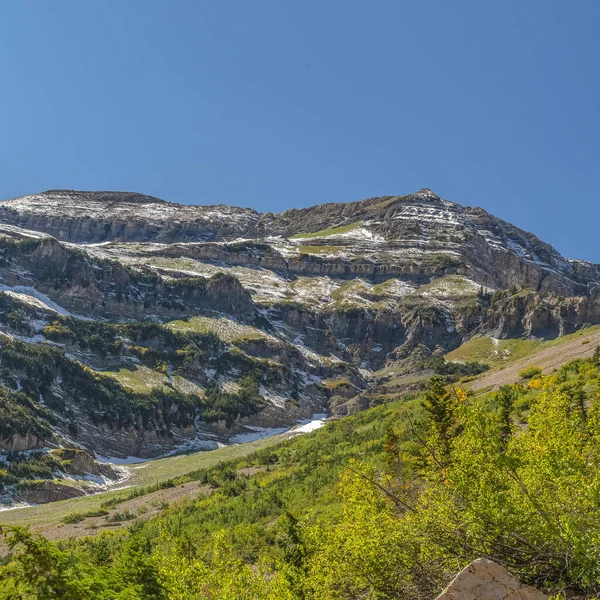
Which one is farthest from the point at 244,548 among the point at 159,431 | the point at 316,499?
the point at 159,431

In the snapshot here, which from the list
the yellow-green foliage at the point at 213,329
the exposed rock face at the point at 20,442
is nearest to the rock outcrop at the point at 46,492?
the exposed rock face at the point at 20,442

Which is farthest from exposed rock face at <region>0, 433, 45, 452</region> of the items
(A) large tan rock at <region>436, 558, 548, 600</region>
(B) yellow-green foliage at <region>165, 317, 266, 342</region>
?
(A) large tan rock at <region>436, 558, 548, 600</region>

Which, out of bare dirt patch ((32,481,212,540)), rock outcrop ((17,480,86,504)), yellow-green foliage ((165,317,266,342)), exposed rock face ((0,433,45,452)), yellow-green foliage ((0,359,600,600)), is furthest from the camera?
yellow-green foliage ((165,317,266,342))

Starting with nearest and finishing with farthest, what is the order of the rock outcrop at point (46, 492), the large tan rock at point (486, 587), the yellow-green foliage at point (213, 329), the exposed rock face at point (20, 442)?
the large tan rock at point (486, 587)
the rock outcrop at point (46, 492)
the exposed rock face at point (20, 442)
the yellow-green foliage at point (213, 329)

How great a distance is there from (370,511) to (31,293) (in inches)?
7106

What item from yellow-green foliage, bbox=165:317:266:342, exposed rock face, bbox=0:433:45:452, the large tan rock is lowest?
the large tan rock

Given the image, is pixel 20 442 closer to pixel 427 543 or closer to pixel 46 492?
pixel 46 492

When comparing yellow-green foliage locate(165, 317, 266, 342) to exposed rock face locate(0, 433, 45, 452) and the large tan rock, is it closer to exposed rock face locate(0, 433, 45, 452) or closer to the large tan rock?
exposed rock face locate(0, 433, 45, 452)

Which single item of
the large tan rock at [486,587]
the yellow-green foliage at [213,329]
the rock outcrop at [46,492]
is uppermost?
the yellow-green foliage at [213,329]

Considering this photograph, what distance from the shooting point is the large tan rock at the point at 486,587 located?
41.0ft

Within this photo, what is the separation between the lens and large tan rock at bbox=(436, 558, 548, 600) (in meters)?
12.5

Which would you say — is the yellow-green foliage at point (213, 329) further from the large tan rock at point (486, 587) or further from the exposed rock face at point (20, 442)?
the large tan rock at point (486, 587)

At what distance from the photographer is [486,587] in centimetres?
1261

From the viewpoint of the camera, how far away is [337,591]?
1758cm
